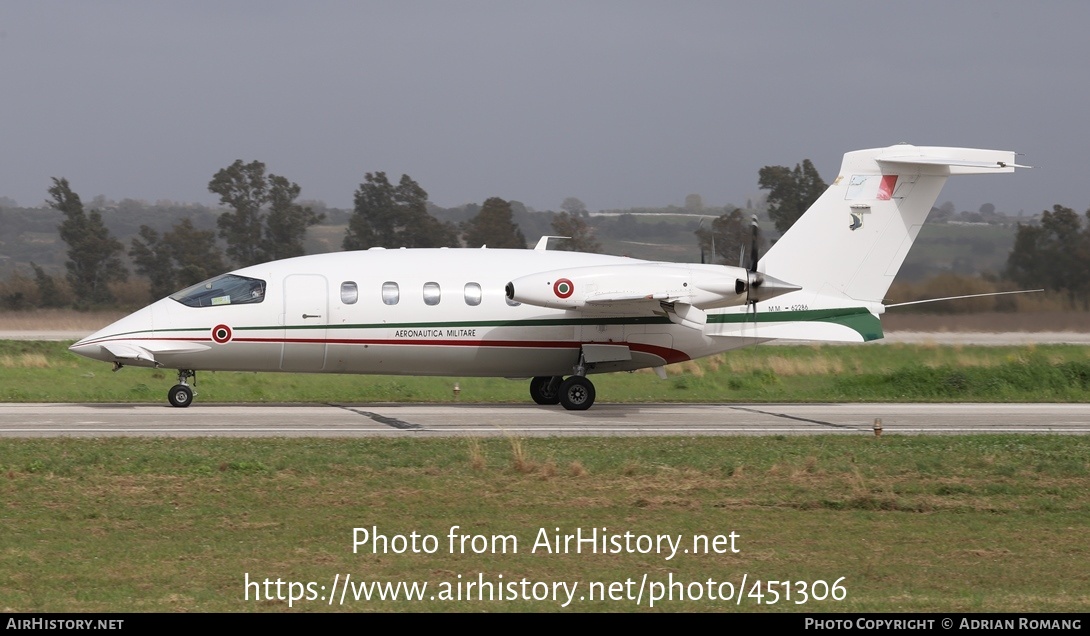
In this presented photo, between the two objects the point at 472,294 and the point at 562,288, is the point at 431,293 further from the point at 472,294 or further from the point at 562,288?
the point at 562,288

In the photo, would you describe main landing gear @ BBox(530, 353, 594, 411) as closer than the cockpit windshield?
No

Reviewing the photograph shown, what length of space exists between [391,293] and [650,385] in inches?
448

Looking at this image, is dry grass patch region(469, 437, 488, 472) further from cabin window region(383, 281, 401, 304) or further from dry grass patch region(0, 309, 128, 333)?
dry grass patch region(0, 309, 128, 333)

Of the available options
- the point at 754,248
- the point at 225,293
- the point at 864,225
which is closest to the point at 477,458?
the point at 754,248

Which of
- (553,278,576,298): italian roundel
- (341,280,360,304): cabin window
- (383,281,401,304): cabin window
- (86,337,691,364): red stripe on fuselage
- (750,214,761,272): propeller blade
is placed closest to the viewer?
(750,214,761,272): propeller blade

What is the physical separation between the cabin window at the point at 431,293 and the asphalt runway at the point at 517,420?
95.0 inches

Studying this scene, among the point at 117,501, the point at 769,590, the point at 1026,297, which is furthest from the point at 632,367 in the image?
the point at 1026,297

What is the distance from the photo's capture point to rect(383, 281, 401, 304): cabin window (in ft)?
86.8

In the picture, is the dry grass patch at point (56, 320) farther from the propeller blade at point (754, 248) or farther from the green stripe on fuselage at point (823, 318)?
the propeller blade at point (754, 248)

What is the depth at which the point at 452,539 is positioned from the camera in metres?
13.4

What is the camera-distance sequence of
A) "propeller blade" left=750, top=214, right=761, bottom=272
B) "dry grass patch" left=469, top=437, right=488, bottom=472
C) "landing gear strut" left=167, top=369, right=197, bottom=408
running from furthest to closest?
"landing gear strut" left=167, top=369, right=197, bottom=408 → "propeller blade" left=750, top=214, right=761, bottom=272 → "dry grass patch" left=469, top=437, right=488, bottom=472

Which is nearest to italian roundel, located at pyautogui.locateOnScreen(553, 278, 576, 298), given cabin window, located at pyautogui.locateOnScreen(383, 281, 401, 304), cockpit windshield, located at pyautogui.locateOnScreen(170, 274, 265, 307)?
cabin window, located at pyautogui.locateOnScreen(383, 281, 401, 304)

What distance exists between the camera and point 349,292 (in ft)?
86.7

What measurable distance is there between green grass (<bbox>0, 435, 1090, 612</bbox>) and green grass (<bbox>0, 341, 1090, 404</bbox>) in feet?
35.4
